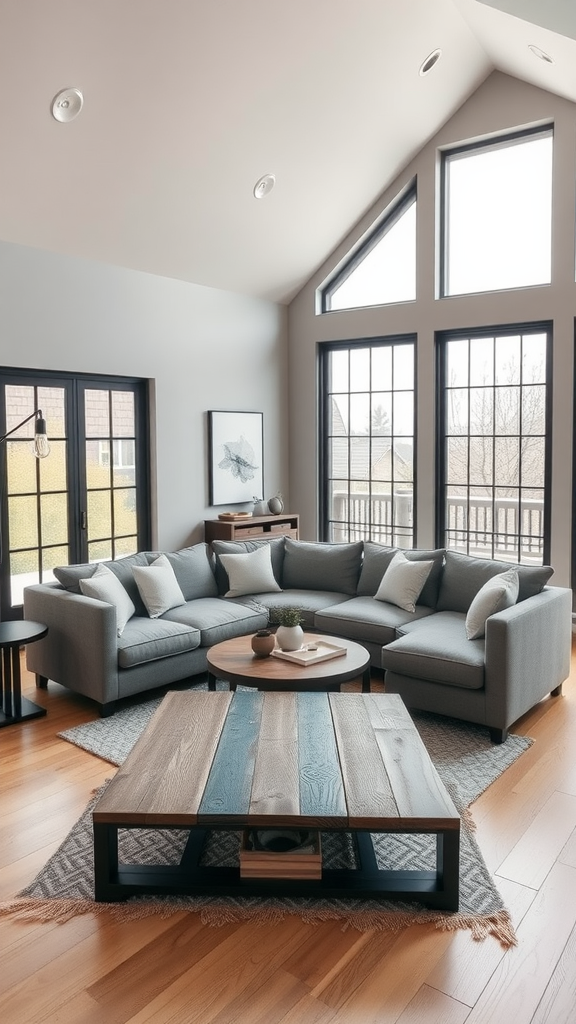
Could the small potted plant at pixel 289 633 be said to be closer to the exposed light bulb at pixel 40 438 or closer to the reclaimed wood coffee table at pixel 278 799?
the reclaimed wood coffee table at pixel 278 799

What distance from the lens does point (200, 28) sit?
4.16 meters

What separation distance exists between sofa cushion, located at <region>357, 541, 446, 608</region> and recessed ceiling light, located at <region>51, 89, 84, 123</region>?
11.0 feet

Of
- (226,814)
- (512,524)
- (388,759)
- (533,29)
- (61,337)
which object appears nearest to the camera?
(226,814)

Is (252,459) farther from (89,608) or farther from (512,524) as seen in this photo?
(89,608)

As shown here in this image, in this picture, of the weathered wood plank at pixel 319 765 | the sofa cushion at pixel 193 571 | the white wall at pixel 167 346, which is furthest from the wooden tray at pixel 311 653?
the white wall at pixel 167 346

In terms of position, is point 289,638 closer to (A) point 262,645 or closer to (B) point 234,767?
(A) point 262,645

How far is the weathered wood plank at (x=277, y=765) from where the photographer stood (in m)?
2.35

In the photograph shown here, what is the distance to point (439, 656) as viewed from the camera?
395 centimetres

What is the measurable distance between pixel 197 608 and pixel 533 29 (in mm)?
4144

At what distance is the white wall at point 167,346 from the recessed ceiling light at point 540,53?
3061 mm

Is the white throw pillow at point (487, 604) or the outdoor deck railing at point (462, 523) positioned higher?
the outdoor deck railing at point (462, 523)

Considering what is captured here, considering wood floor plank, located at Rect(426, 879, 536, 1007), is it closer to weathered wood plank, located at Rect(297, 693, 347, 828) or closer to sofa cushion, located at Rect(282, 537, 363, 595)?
weathered wood plank, located at Rect(297, 693, 347, 828)

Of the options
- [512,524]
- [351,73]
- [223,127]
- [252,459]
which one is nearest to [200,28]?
[223,127]

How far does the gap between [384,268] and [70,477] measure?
345 cm
